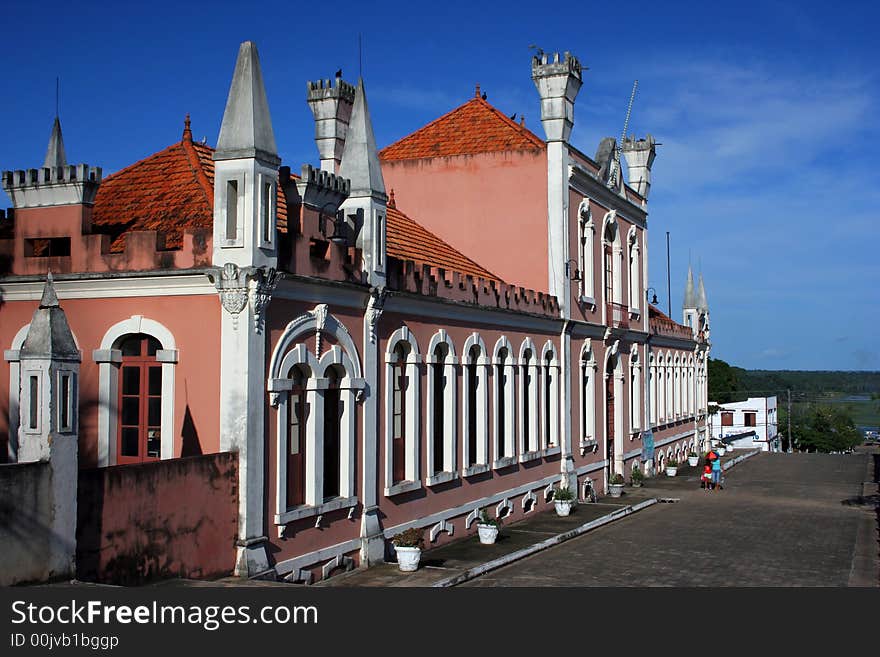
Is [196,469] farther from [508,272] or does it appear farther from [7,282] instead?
[508,272]

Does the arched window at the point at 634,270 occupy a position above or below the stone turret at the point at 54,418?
above

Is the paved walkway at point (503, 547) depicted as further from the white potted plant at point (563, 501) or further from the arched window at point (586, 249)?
the arched window at point (586, 249)

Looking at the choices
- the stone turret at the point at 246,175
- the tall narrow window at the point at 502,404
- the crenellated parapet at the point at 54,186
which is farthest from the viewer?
the tall narrow window at the point at 502,404

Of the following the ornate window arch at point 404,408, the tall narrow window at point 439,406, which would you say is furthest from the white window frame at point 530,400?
the ornate window arch at point 404,408

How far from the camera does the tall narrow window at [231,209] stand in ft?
41.8

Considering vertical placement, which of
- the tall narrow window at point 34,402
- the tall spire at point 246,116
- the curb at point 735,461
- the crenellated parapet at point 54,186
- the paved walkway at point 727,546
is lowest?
the curb at point 735,461

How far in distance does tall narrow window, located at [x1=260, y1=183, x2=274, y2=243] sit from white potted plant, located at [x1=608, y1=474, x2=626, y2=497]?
18753 mm

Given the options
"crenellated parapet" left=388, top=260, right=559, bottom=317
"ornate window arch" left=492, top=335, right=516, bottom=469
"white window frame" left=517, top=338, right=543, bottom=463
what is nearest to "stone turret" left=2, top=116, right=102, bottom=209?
"crenellated parapet" left=388, top=260, right=559, bottom=317

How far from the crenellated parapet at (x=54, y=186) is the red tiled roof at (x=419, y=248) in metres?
6.77

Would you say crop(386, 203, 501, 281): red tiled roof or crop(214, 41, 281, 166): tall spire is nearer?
crop(214, 41, 281, 166): tall spire

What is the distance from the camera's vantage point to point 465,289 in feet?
65.1

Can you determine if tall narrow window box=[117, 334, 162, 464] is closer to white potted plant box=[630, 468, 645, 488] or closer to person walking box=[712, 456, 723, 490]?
white potted plant box=[630, 468, 645, 488]

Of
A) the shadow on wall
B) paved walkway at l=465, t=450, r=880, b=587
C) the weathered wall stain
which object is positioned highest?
the shadow on wall

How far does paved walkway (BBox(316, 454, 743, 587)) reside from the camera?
14.9 meters
